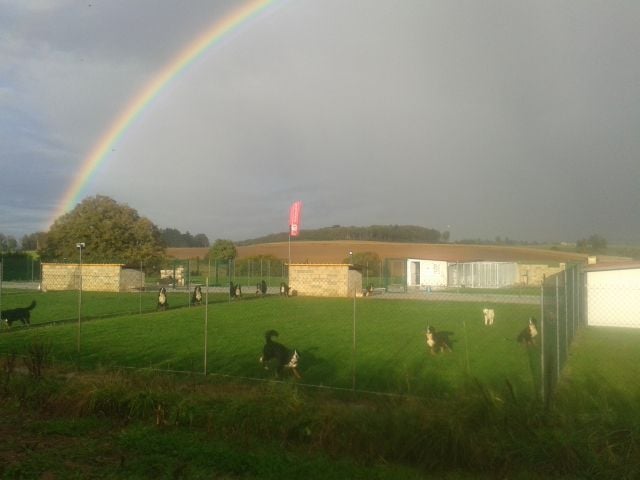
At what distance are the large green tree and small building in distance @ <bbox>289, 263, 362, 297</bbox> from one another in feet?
82.4

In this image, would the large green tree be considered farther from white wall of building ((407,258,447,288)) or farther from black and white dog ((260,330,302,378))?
black and white dog ((260,330,302,378))

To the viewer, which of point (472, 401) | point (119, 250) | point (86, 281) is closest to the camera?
point (472, 401)

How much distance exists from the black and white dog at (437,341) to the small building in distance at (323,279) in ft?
73.6

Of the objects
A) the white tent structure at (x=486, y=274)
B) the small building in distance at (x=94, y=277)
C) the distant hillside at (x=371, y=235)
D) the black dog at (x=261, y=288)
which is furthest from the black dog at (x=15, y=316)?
the distant hillside at (x=371, y=235)

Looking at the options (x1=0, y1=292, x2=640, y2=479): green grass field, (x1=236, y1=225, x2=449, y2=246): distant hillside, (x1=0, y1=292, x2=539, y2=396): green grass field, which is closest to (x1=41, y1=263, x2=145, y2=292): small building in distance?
(x1=0, y1=292, x2=539, y2=396): green grass field

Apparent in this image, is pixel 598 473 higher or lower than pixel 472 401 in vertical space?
lower

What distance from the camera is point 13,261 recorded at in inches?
2178

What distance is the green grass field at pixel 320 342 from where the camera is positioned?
10594 millimetres

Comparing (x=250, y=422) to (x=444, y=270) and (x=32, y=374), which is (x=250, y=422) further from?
(x=444, y=270)

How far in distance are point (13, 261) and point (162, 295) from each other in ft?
125

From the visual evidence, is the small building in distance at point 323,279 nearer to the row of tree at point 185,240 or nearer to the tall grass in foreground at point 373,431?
the tall grass in foreground at point 373,431

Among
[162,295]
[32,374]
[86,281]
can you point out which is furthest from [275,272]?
[32,374]

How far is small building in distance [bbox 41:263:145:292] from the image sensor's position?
40312 millimetres

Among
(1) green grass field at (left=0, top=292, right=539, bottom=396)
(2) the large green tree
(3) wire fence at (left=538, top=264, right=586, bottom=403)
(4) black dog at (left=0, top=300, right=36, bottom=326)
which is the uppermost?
(2) the large green tree
